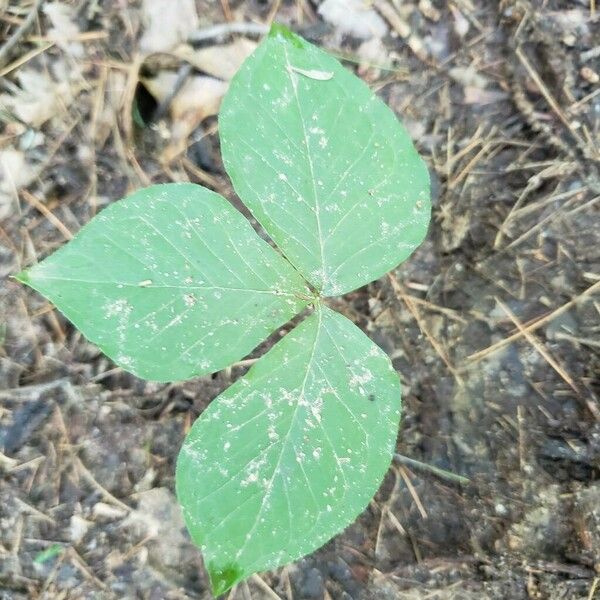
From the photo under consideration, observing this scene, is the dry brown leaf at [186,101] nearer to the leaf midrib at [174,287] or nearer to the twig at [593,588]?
the leaf midrib at [174,287]

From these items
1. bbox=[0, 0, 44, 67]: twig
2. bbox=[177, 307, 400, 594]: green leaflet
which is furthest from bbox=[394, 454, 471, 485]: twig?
bbox=[0, 0, 44, 67]: twig

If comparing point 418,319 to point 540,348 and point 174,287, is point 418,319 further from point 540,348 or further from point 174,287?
point 174,287

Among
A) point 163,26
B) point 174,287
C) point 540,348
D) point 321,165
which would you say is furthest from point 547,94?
point 174,287

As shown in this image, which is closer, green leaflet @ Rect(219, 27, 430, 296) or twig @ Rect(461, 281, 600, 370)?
green leaflet @ Rect(219, 27, 430, 296)

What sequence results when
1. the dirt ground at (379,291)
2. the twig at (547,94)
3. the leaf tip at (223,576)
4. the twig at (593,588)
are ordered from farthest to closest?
the twig at (547,94) < the dirt ground at (379,291) < the twig at (593,588) < the leaf tip at (223,576)

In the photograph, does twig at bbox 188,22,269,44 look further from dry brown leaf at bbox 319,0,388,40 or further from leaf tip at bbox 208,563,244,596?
leaf tip at bbox 208,563,244,596

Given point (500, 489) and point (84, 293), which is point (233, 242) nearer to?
point (84, 293)

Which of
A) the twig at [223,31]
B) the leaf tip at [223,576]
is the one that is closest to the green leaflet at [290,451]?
the leaf tip at [223,576]

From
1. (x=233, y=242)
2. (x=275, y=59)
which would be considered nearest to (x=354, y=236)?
(x=233, y=242)
